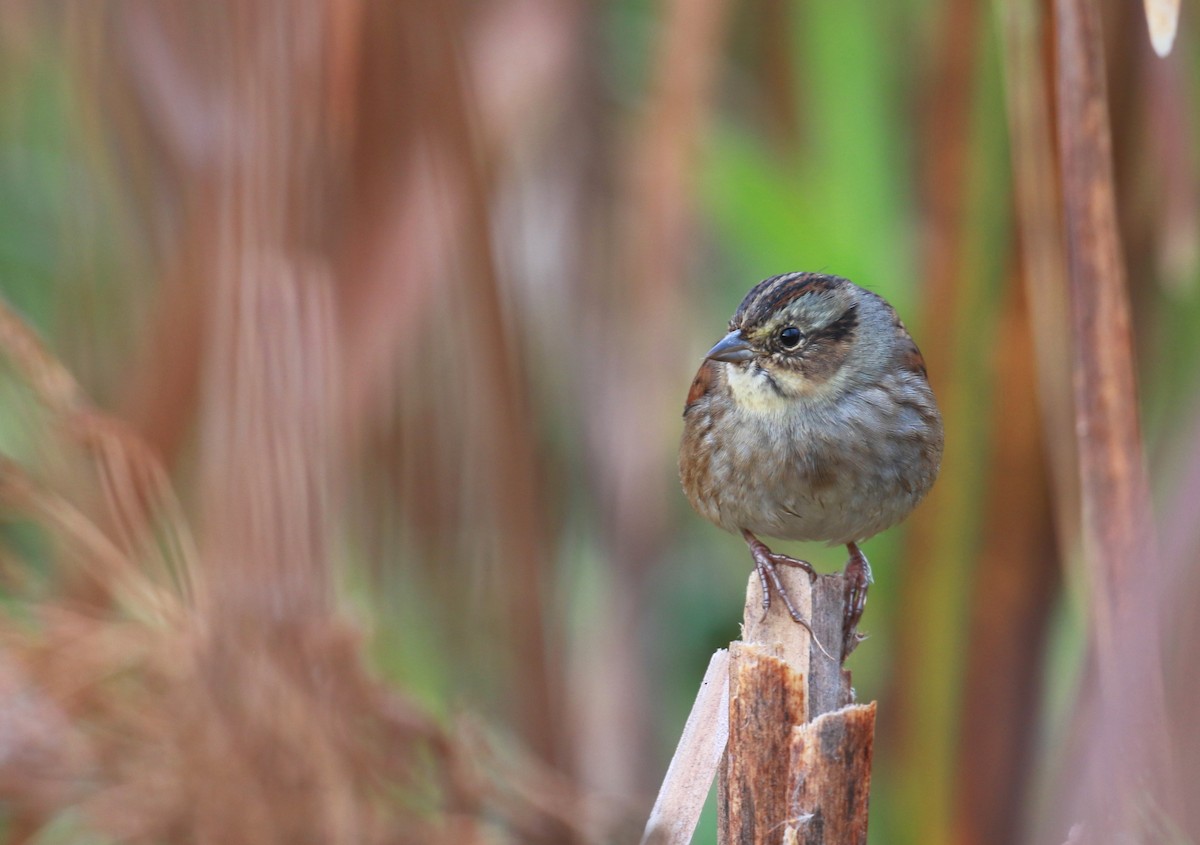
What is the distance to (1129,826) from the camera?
140 cm

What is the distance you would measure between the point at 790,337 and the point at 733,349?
0.40 feet

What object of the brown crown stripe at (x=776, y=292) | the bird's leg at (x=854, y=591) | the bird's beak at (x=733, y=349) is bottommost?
the bird's leg at (x=854, y=591)

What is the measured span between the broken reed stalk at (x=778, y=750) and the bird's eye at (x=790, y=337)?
0.78 metres

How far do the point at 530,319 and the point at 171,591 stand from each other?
128 cm

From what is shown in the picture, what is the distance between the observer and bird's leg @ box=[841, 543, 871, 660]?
2064mm

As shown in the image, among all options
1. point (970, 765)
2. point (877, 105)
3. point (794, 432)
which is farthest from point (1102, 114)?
point (970, 765)

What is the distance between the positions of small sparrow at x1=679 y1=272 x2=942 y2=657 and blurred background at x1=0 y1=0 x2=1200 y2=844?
120 millimetres

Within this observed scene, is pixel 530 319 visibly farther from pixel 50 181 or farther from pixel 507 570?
pixel 50 181

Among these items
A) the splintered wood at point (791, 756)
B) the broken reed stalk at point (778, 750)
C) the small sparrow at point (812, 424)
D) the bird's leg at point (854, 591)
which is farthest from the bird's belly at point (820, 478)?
the splintered wood at point (791, 756)

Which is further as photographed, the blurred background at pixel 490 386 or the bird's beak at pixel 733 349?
the bird's beak at pixel 733 349

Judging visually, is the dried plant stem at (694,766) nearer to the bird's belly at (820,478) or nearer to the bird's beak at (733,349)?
the bird's belly at (820,478)

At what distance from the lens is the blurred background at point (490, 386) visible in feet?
7.07

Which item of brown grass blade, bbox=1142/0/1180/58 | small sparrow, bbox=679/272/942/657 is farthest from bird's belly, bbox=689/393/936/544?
brown grass blade, bbox=1142/0/1180/58

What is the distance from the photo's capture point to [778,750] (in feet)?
5.47
